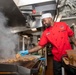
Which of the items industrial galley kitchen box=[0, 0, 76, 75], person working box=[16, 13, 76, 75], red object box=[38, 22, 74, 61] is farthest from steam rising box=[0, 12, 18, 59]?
red object box=[38, 22, 74, 61]

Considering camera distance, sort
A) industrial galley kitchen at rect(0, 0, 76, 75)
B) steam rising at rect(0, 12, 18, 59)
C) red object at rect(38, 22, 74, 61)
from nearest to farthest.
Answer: industrial galley kitchen at rect(0, 0, 76, 75), steam rising at rect(0, 12, 18, 59), red object at rect(38, 22, 74, 61)

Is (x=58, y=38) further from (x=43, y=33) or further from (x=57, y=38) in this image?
(x=43, y=33)

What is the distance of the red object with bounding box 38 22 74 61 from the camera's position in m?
2.88

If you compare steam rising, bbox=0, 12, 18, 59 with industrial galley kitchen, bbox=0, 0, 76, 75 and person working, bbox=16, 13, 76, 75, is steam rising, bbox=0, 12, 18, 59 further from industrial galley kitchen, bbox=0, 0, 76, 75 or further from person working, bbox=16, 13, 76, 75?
person working, bbox=16, 13, 76, 75

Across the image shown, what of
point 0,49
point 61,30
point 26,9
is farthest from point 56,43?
point 0,49

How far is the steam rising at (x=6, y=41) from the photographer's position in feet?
8.98

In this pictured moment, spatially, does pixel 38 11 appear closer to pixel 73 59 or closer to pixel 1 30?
pixel 1 30

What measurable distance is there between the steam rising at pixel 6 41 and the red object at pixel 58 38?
27.4 inches

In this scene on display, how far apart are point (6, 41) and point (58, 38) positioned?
1073 mm

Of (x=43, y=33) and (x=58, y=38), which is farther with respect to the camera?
(x=43, y=33)

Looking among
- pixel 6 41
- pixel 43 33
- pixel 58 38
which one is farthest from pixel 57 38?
pixel 6 41

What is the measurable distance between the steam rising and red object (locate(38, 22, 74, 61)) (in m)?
0.70

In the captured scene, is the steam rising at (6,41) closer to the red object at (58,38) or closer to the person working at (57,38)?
the person working at (57,38)

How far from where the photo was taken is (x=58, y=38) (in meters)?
2.91
